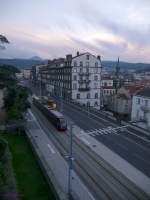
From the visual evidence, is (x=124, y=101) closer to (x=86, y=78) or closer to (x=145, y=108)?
(x=86, y=78)

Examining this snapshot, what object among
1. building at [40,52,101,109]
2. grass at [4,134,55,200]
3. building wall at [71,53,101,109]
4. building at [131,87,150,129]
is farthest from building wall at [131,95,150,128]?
grass at [4,134,55,200]

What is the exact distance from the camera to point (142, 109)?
168 feet

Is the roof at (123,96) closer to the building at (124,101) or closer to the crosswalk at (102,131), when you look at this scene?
the building at (124,101)

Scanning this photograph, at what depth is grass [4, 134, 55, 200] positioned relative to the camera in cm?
2180

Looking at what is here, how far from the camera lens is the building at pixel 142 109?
4978cm

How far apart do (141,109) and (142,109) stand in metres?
0.51

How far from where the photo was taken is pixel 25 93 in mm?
40531

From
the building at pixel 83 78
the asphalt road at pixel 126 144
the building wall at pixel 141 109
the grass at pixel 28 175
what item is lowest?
the grass at pixel 28 175

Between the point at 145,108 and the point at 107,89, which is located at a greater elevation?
the point at 107,89

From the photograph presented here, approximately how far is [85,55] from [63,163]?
51326 mm

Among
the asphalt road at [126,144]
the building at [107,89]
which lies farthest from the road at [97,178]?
the building at [107,89]

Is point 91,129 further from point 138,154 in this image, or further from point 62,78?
point 62,78

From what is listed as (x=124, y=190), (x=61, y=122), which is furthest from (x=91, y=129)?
(x=124, y=190)

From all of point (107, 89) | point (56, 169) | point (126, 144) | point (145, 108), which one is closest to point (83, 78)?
point (107, 89)
